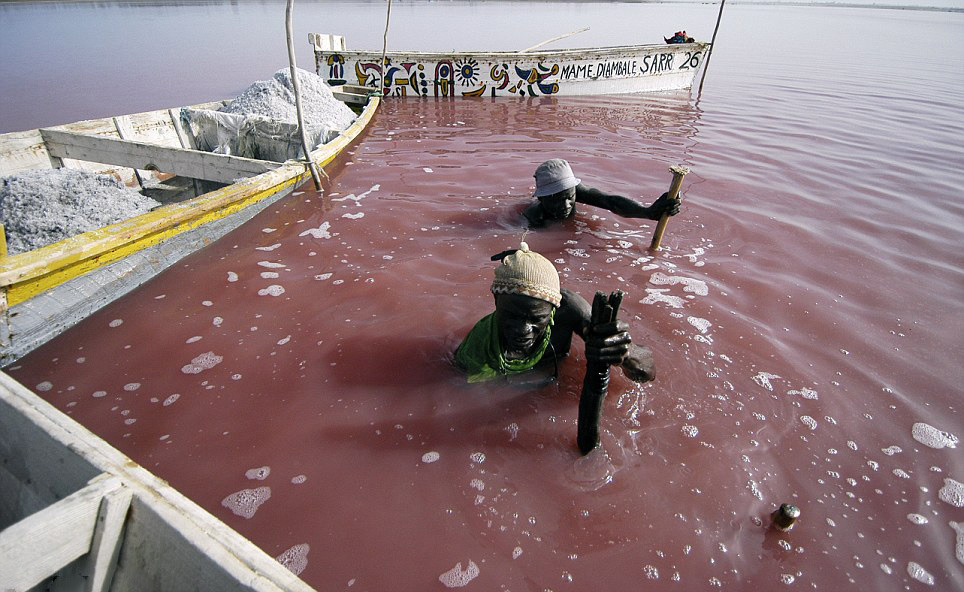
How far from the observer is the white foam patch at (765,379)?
285 cm

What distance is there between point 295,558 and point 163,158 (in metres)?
4.63

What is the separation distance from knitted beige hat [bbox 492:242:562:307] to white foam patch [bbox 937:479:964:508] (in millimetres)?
2121

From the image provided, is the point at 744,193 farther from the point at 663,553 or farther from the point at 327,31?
the point at 327,31

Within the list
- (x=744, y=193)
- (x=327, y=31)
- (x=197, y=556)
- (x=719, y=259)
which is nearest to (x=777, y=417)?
(x=719, y=259)

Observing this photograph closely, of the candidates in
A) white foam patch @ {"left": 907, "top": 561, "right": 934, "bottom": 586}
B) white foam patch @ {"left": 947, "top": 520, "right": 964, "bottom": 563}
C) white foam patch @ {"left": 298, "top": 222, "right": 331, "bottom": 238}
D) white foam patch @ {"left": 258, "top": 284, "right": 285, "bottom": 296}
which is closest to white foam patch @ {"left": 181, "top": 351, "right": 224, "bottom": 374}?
white foam patch @ {"left": 258, "top": 284, "right": 285, "bottom": 296}

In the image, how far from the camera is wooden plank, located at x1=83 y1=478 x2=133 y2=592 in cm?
139

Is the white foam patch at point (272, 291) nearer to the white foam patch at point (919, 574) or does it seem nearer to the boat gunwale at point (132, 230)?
the boat gunwale at point (132, 230)

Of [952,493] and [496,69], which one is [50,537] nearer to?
[952,493]

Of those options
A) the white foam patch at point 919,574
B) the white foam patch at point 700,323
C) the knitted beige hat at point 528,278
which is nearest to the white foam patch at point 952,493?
the white foam patch at point 919,574

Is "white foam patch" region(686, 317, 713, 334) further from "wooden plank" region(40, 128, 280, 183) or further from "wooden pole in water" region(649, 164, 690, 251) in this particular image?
"wooden plank" region(40, 128, 280, 183)

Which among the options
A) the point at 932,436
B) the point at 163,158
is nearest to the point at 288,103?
the point at 163,158

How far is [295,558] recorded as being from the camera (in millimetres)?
1950

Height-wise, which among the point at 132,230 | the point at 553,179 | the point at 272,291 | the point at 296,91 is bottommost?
the point at 272,291

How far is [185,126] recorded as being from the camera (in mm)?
6688
